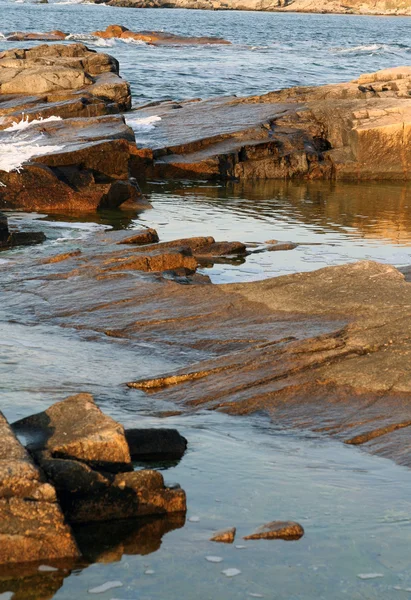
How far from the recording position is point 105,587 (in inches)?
178

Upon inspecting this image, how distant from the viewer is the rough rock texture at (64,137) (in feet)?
51.2

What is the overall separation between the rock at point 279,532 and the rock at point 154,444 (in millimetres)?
1117

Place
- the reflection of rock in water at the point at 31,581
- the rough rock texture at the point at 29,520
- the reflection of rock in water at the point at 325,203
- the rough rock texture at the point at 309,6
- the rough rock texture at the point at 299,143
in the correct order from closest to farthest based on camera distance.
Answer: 1. the reflection of rock in water at the point at 31,581
2. the rough rock texture at the point at 29,520
3. the reflection of rock in water at the point at 325,203
4. the rough rock texture at the point at 299,143
5. the rough rock texture at the point at 309,6

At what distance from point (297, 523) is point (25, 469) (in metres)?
1.45

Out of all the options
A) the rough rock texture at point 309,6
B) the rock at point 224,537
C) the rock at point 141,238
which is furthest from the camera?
the rough rock texture at point 309,6

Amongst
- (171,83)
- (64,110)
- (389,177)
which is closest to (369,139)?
(389,177)

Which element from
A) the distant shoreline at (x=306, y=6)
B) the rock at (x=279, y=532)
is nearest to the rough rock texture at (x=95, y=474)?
the rock at (x=279, y=532)

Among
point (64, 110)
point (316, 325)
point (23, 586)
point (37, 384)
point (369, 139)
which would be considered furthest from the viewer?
point (64, 110)

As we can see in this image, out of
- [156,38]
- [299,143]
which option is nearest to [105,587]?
[299,143]

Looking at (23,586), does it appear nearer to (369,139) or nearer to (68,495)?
(68,495)

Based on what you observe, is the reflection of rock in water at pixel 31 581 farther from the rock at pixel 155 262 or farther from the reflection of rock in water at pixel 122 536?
the rock at pixel 155 262

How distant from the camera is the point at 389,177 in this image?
2000cm

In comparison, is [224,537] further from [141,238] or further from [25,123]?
[25,123]

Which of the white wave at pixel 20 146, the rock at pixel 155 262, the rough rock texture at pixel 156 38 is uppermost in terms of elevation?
the rough rock texture at pixel 156 38
